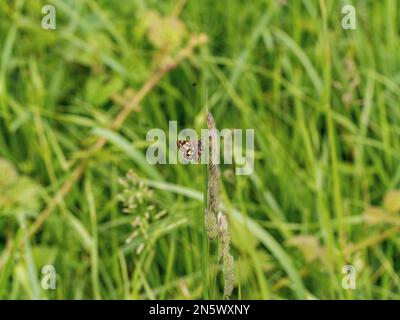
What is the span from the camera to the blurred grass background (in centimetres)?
156

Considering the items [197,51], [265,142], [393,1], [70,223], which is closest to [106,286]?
[70,223]

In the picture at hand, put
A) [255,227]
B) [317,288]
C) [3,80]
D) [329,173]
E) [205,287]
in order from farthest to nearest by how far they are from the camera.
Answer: [3,80] → [329,173] → [317,288] → [255,227] → [205,287]

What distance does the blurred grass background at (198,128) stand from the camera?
1.56 meters

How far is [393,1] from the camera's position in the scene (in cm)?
208

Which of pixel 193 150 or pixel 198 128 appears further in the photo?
pixel 198 128

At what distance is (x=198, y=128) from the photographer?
1.80 m

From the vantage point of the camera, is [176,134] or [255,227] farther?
[176,134]

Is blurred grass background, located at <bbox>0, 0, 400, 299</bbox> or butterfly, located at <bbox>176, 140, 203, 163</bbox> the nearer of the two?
butterfly, located at <bbox>176, 140, 203, 163</bbox>

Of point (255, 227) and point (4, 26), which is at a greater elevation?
point (4, 26)

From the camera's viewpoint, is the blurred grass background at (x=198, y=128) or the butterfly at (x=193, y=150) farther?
the blurred grass background at (x=198, y=128)

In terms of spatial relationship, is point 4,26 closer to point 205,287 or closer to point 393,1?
point 393,1

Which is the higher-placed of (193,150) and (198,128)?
(198,128)
